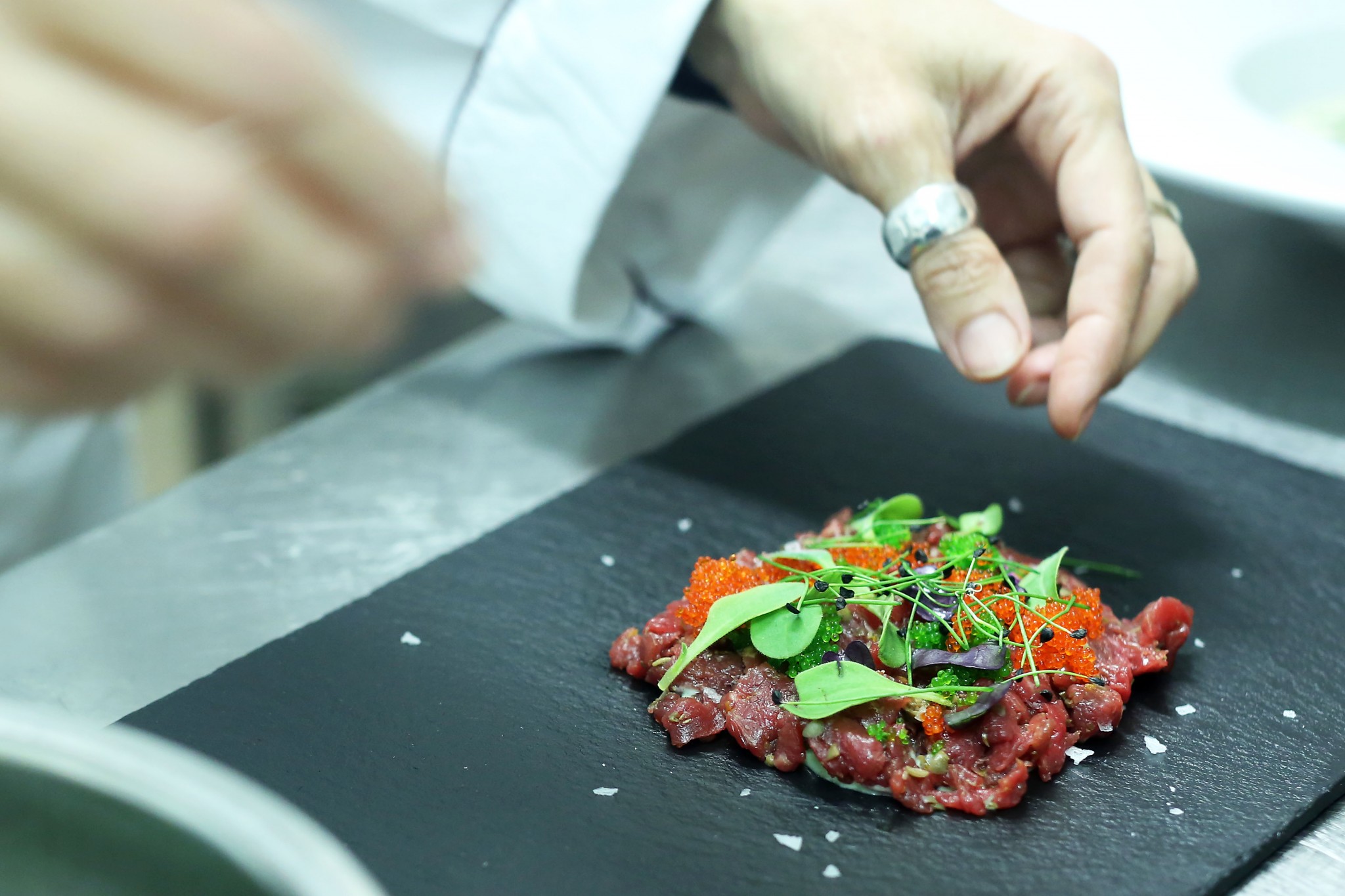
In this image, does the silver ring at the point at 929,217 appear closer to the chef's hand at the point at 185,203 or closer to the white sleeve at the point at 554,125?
the white sleeve at the point at 554,125

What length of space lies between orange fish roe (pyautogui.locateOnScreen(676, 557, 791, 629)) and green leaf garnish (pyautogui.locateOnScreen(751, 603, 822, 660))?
0.16ft

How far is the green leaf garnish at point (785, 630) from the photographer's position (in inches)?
43.8

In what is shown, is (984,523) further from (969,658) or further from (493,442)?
(493,442)

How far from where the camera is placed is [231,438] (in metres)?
2.81

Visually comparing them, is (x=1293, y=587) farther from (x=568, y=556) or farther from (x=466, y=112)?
(x=466, y=112)

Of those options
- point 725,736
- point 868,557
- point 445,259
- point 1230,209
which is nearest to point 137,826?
point 445,259

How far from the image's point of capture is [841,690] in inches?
42.1

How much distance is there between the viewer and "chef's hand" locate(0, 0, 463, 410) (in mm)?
508

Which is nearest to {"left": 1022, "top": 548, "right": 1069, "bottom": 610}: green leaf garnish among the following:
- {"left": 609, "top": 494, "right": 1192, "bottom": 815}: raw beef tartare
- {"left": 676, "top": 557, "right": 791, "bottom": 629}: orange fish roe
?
{"left": 609, "top": 494, "right": 1192, "bottom": 815}: raw beef tartare

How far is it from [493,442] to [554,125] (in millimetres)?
387

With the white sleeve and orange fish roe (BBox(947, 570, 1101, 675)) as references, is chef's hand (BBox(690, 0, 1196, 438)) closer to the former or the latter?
the white sleeve

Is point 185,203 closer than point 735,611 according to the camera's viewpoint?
Yes

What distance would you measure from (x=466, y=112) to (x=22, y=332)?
3.69ft

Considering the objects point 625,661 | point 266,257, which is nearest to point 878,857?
point 625,661
